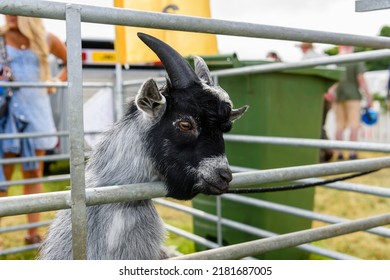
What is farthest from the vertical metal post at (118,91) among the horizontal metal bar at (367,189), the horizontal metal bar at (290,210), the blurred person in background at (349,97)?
the blurred person in background at (349,97)

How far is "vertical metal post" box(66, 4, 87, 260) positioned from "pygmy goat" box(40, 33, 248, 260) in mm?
253

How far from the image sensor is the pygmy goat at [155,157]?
1.56 meters

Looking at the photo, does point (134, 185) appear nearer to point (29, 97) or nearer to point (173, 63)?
point (173, 63)

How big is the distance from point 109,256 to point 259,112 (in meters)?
2.06

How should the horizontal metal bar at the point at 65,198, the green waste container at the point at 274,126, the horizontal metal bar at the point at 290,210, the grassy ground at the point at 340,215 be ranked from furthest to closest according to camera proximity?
the grassy ground at the point at 340,215 < the green waste container at the point at 274,126 < the horizontal metal bar at the point at 290,210 < the horizontal metal bar at the point at 65,198

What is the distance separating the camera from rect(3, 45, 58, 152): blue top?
3.98 meters

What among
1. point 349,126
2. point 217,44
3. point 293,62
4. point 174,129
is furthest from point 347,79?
point 174,129

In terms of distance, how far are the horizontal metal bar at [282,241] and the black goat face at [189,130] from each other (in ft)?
0.69

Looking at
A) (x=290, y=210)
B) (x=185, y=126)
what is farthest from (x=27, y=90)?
(x=185, y=126)

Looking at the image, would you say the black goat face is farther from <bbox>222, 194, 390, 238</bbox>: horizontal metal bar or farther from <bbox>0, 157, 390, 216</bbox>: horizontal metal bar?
<bbox>222, 194, 390, 238</bbox>: horizontal metal bar

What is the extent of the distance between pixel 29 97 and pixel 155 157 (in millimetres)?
2749

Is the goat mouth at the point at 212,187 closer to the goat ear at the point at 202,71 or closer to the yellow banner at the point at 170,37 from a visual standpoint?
Answer: the goat ear at the point at 202,71

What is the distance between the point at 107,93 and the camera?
4.56 m

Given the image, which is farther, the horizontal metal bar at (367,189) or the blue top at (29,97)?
the blue top at (29,97)
